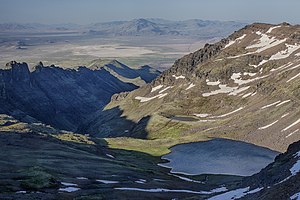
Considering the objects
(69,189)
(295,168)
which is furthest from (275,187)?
(69,189)

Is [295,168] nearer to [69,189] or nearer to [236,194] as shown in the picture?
[236,194]

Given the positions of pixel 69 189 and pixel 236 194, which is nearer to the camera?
pixel 236 194

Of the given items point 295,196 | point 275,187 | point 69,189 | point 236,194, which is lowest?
point 69,189

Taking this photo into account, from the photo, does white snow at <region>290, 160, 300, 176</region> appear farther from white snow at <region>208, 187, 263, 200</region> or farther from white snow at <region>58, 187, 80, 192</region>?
white snow at <region>58, 187, 80, 192</region>

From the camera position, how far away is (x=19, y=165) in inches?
3209

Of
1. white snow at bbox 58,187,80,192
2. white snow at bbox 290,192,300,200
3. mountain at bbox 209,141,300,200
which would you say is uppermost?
white snow at bbox 290,192,300,200

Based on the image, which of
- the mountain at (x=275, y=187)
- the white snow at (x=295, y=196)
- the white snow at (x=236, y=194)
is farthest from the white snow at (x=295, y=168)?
the white snow at (x=295, y=196)

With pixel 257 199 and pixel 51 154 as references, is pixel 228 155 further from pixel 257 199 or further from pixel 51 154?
pixel 257 199

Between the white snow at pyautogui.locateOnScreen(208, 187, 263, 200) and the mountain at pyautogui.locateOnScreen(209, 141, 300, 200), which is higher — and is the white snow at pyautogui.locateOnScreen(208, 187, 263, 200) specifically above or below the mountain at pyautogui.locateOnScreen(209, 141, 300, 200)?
below

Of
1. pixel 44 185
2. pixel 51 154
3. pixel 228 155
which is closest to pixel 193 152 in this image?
pixel 228 155

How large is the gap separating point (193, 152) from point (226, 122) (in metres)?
51.3

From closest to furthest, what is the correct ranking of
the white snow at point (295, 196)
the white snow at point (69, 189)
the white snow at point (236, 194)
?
the white snow at point (295, 196), the white snow at point (236, 194), the white snow at point (69, 189)

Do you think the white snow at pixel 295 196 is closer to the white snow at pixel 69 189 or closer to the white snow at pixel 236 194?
the white snow at pixel 236 194

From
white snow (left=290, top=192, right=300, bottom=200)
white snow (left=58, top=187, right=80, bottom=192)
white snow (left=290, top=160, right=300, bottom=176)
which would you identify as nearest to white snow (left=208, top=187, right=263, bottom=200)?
white snow (left=290, top=160, right=300, bottom=176)
